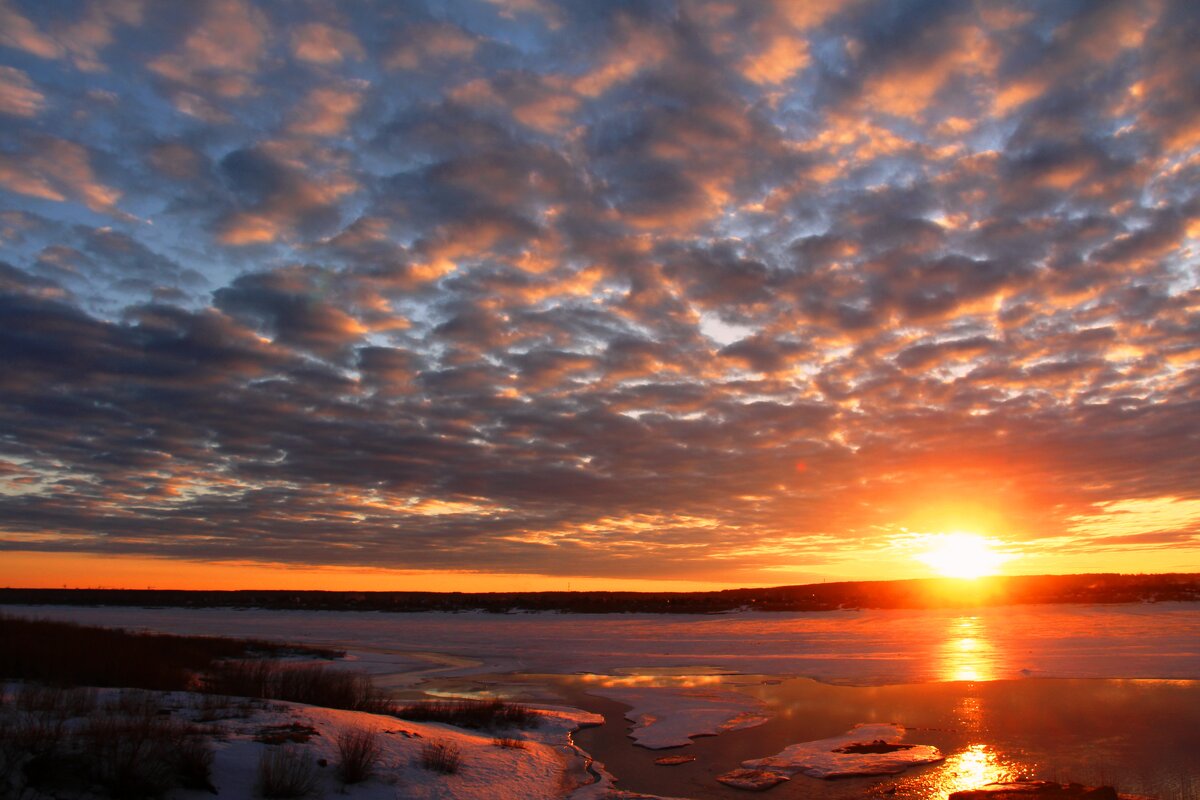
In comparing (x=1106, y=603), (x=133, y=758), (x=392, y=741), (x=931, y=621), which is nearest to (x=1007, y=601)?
(x=1106, y=603)

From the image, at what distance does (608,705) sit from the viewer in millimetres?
21359

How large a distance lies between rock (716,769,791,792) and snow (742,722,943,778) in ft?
0.94

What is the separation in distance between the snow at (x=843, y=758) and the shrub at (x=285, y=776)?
7.16m

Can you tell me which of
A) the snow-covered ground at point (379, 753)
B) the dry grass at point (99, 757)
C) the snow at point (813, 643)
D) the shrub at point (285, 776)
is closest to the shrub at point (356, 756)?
the snow-covered ground at point (379, 753)

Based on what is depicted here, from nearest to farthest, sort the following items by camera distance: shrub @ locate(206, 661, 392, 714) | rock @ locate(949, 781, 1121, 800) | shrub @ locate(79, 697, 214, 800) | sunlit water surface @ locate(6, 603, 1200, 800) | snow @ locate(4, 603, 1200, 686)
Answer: shrub @ locate(79, 697, 214, 800), rock @ locate(949, 781, 1121, 800), sunlit water surface @ locate(6, 603, 1200, 800), shrub @ locate(206, 661, 392, 714), snow @ locate(4, 603, 1200, 686)

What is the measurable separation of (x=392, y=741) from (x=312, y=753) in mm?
1901

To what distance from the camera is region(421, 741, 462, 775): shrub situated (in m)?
12.2

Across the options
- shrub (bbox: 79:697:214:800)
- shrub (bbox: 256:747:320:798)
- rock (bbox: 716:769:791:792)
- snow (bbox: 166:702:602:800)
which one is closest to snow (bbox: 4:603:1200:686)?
rock (bbox: 716:769:791:792)

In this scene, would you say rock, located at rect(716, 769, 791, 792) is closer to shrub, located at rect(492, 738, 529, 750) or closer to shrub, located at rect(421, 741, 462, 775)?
shrub, located at rect(492, 738, 529, 750)

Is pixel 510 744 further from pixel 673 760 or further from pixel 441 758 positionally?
pixel 673 760

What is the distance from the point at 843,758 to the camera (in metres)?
14.0

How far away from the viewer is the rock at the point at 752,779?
12.6m

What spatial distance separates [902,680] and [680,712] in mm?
7572

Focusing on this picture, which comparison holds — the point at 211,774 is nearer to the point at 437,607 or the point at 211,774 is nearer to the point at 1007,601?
the point at 1007,601
